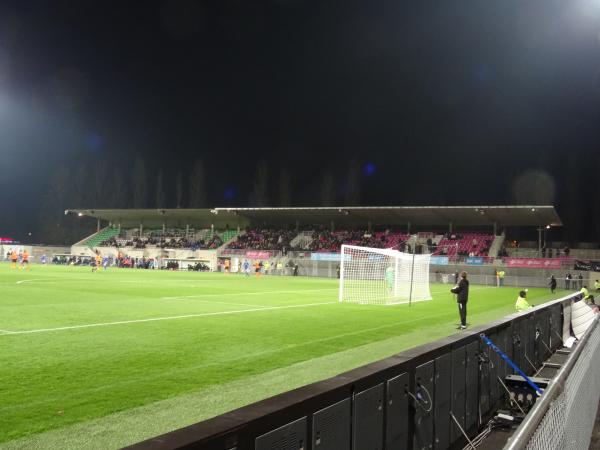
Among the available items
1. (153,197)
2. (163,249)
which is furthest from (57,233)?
(163,249)

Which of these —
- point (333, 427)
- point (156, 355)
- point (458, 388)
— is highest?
point (333, 427)

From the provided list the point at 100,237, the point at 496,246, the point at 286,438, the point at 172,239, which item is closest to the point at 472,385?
the point at 286,438

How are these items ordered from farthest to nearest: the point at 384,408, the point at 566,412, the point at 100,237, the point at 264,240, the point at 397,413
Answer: the point at 100,237, the point at 264,240, the point at 397,413, the point at 384,408, the point at 566,412

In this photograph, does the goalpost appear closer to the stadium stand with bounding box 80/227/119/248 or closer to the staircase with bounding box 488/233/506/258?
the staircase with bounding box 488/233/506/258

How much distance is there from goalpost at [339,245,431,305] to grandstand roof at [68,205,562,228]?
2471 cm

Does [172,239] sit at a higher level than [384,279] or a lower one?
higher

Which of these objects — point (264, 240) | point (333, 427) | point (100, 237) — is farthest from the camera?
point (100, 237)

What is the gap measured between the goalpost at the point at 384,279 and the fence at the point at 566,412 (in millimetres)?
19629

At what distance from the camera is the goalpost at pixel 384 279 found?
86.6 feet

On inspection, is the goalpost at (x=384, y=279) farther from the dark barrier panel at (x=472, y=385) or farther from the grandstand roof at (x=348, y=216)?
the grandstand roof at (x=348, y=216)

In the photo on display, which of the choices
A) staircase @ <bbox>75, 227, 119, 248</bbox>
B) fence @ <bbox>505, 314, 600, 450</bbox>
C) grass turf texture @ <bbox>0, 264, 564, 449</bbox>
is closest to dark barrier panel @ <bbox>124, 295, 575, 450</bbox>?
fence @ <bbox>505, 314, 600, 450</bbox>

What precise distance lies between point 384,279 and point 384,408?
25.0 meters

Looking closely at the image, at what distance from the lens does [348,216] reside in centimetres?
6378

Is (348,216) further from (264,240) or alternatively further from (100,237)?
(100,237)
